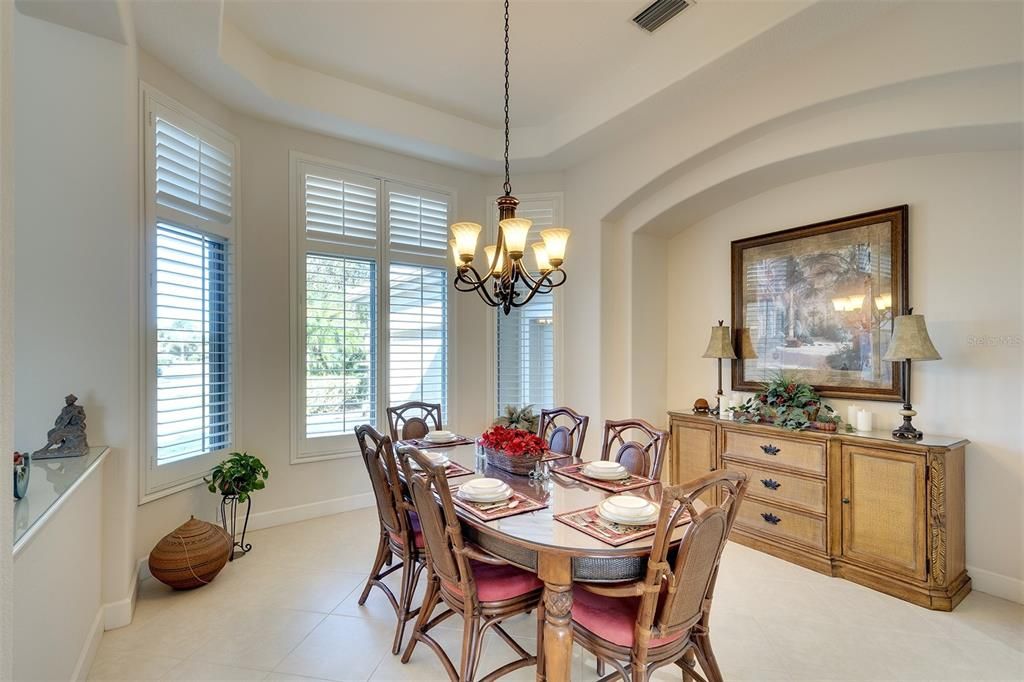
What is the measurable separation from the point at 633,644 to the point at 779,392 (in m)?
2.63

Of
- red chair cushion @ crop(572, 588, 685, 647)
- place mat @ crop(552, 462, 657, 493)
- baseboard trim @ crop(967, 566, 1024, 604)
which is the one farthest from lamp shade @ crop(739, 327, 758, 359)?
red chair cushion @ crop(572, 588, 685, 647)

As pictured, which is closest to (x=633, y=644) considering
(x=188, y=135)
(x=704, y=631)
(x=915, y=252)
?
(x=704, y=631)

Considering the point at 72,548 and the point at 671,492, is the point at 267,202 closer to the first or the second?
the point at 72,548

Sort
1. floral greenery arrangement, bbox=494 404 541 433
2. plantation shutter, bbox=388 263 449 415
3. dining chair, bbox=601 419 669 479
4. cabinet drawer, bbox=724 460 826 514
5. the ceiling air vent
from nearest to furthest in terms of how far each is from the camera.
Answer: dining chair, bbox=601 419 669 479
the ceiling air vent
cabinet drawer, bbox=724 460 826 514
plantation shutter, bbox=388 263 449 415
floral greenery arrangement, bbox=494 404 541 433

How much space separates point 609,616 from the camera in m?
1.79

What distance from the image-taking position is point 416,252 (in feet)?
15.1

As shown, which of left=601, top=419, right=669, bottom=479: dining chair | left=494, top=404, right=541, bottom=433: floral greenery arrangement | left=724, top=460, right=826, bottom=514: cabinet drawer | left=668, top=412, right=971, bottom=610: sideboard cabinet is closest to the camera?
left=601, top=419, right=669, bottom=479: dining chair

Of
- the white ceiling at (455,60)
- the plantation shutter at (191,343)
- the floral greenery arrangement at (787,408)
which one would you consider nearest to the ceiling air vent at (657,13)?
the white ceiling at (455,60)

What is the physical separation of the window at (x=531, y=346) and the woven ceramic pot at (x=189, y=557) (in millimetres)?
2677

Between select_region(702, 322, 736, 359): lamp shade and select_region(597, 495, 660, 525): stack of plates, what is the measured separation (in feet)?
7.91

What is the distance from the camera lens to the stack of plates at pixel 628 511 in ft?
6.10

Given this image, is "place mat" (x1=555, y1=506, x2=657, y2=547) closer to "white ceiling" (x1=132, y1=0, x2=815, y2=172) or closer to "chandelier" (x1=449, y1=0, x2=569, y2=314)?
"chandelier" (x1=449, y1=0, x2=569, y2=314)

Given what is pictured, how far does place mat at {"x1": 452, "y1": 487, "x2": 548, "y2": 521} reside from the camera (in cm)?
201

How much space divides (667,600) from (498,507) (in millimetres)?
770
